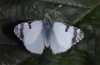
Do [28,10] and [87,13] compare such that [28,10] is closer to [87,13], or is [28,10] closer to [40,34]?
[40,34]

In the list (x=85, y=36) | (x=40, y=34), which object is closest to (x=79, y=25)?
(x=85, y=36)
